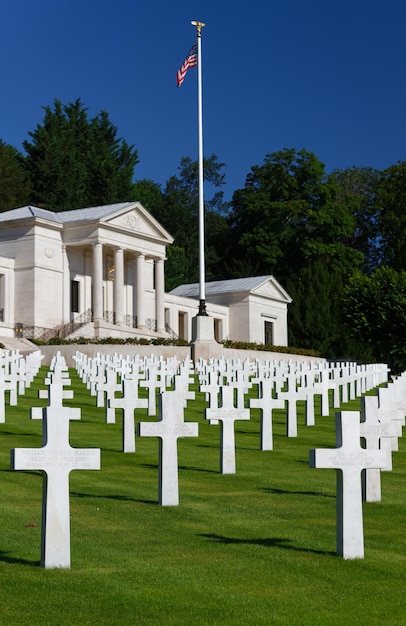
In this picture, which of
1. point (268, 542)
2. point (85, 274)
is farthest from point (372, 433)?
point (85, 274)

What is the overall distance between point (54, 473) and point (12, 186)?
230 feet

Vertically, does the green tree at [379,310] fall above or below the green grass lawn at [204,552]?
above

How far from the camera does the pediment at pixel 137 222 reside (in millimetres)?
60969

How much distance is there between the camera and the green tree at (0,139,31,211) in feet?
243

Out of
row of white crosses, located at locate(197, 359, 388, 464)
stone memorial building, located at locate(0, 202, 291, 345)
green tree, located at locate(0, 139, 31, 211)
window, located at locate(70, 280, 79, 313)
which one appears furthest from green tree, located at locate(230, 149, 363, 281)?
row of white crosses, located at locate(197, 359, 388, 464)

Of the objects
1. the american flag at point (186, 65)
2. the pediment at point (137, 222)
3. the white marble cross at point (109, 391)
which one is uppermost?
the american flag at point (186, 65)

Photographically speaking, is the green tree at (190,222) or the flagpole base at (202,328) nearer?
the flagpole base at (202,328)

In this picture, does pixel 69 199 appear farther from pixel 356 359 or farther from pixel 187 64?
pixel 187 64

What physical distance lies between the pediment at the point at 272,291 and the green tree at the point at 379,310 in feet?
46.0

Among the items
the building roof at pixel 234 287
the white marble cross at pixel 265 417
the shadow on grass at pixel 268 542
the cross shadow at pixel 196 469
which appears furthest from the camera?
the building roof at pixel 234 287

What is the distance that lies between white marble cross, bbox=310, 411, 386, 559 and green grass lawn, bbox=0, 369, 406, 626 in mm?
157

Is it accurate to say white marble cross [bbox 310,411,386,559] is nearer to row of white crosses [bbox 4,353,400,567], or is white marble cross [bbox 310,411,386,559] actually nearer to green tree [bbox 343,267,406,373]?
row of white crosses [bbox 4,353,400,567]

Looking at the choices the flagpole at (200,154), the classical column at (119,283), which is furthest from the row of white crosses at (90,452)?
the classical column at (119,283)

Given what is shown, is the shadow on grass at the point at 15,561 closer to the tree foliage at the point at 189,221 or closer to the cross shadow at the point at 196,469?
the cross shadow at the point at 196,469
